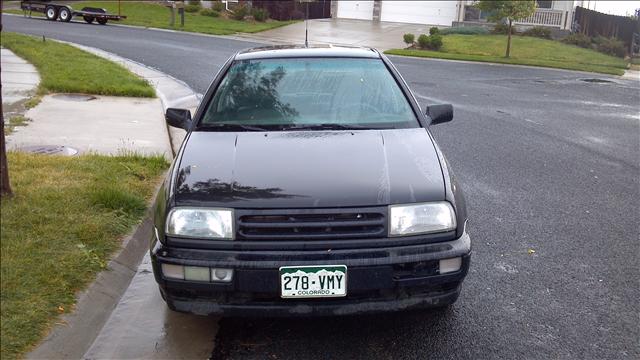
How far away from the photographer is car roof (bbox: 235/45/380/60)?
5.06 meters

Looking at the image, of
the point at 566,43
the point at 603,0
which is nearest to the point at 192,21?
the point at 566,43

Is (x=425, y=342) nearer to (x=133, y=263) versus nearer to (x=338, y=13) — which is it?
(x=133, y=263)

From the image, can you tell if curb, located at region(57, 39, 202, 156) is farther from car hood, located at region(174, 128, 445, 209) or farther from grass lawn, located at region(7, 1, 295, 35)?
grass lawn, located at region(7, 1, 295, 35)

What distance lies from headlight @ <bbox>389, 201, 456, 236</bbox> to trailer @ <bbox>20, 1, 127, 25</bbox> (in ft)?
87.7

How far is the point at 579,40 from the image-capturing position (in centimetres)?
2809

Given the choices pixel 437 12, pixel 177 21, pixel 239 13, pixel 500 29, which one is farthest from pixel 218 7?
pixel 500 29

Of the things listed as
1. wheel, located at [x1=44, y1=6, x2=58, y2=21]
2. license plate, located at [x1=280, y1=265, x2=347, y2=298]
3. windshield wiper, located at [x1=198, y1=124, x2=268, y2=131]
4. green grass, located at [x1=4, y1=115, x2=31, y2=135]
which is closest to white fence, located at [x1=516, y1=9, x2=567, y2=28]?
wheel, located at [x1=44, y1=6, x2=58, y2=21]

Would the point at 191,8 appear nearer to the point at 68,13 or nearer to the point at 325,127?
the point at 68,13

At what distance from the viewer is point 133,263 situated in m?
4.59

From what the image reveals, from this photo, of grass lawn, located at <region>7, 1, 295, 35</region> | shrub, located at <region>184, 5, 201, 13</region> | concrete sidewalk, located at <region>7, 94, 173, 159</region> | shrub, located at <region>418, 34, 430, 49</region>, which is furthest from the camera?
shrub, located at <region>184, 5, 201, 13</region>

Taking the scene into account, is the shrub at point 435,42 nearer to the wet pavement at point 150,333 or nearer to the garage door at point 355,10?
the garage door at point 355,10

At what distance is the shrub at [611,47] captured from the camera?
25906 millimetres

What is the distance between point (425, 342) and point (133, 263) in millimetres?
2153

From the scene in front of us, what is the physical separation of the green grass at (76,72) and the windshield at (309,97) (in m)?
6.19
